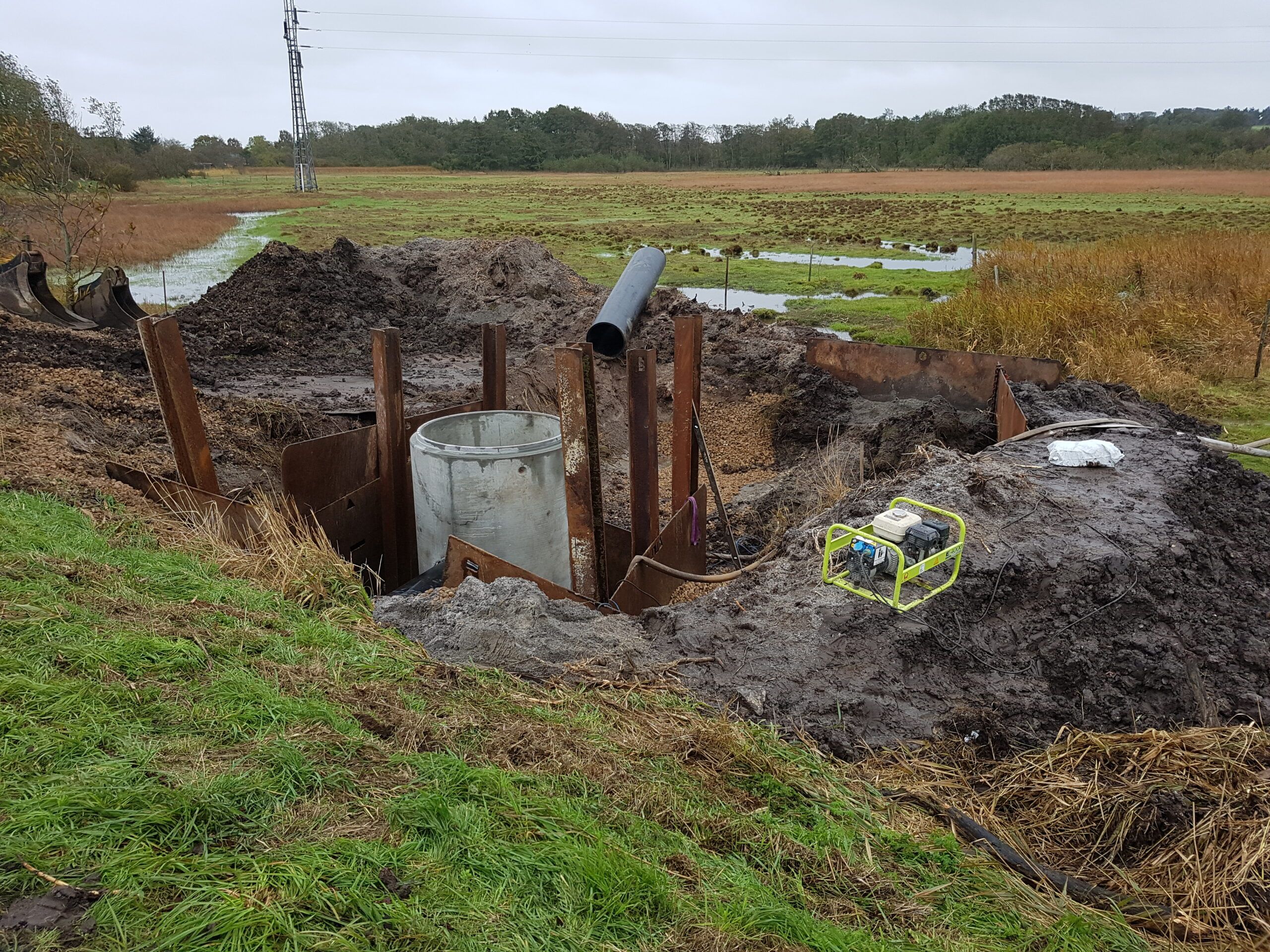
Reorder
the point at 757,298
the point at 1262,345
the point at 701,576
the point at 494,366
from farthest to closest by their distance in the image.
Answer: the point at 757,298, the point at 1262,345, the point at 494,366, the point at 701,576

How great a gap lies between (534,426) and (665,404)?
521cm

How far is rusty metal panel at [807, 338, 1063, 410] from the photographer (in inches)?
382

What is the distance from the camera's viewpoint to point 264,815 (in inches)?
102

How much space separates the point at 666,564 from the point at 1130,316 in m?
10.1

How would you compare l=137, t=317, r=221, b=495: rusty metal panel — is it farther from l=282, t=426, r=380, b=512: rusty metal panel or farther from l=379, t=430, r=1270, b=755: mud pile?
l=379, t=430, r=1270, b=755: mud pile

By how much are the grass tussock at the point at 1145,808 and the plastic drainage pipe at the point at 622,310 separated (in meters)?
9.48

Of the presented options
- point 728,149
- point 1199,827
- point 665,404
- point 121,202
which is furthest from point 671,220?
point 728,149

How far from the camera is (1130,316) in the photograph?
1291 centimetres

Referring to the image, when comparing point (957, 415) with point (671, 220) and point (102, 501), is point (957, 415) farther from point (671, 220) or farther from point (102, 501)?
point (671, 220)

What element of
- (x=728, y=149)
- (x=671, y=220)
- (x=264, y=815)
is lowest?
Answer: (x=264, y=815)

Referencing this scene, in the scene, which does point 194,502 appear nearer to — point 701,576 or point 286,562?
point 286,562

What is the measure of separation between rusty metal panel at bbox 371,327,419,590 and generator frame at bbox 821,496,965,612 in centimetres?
371

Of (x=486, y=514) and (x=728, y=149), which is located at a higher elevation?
(x=728, y=149)

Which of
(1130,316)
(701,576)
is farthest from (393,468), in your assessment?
(1130,316)
